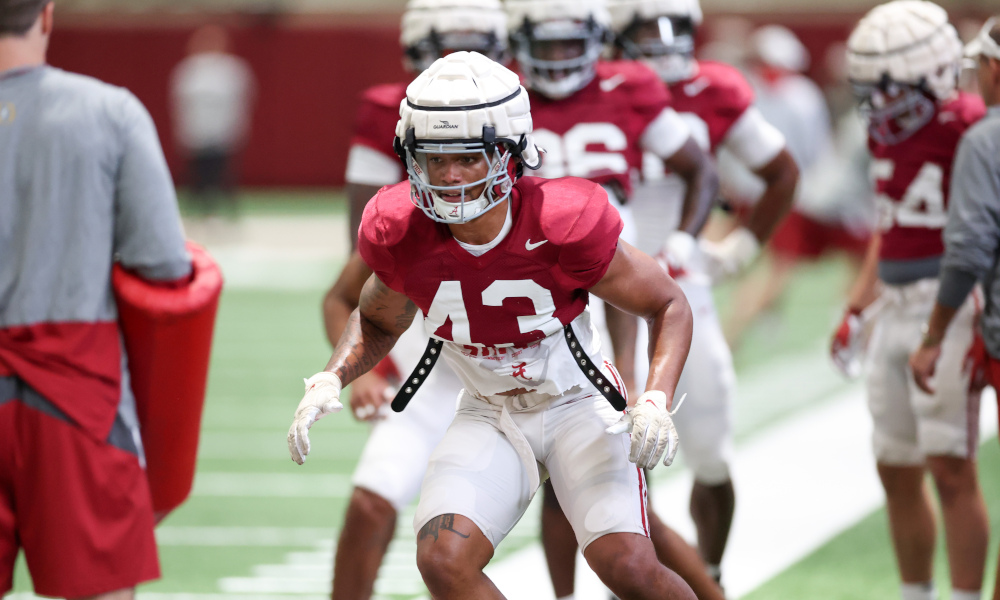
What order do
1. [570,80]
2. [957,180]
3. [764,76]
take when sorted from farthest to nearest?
[764,76] < [570,80] < [957,180]

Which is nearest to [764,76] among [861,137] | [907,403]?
[861,137]

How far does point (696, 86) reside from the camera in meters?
4.79

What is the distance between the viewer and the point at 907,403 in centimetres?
443

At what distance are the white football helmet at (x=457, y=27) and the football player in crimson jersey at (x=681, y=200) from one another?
0.59m

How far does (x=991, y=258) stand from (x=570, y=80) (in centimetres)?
138

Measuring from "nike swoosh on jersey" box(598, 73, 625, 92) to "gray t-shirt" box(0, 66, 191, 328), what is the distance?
1540 mm

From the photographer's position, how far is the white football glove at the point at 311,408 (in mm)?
3082

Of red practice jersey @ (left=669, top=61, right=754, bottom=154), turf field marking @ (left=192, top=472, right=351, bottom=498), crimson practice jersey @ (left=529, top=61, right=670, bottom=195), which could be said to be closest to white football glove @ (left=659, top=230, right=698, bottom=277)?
crimson practice jersey @ (left=529, top=61, right=670, bottom=195)

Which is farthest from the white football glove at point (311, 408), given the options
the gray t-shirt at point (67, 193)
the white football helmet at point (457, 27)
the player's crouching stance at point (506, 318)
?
the white football helmet at point (457, 27)

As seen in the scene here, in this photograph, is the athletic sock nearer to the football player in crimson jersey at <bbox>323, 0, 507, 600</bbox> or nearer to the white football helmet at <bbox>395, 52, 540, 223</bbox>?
the football player in crimson jersey at <bbox>323, 0, 507, 600</bbox>

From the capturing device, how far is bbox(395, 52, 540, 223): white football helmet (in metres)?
3.03

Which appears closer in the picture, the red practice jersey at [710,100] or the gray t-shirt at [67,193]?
the gray t-shirt at [67,193]

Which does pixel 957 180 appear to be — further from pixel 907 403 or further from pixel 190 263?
pixel 190 263

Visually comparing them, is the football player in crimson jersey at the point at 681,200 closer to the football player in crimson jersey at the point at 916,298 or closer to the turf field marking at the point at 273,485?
the football player in crimson jersey at the point at 916,298
